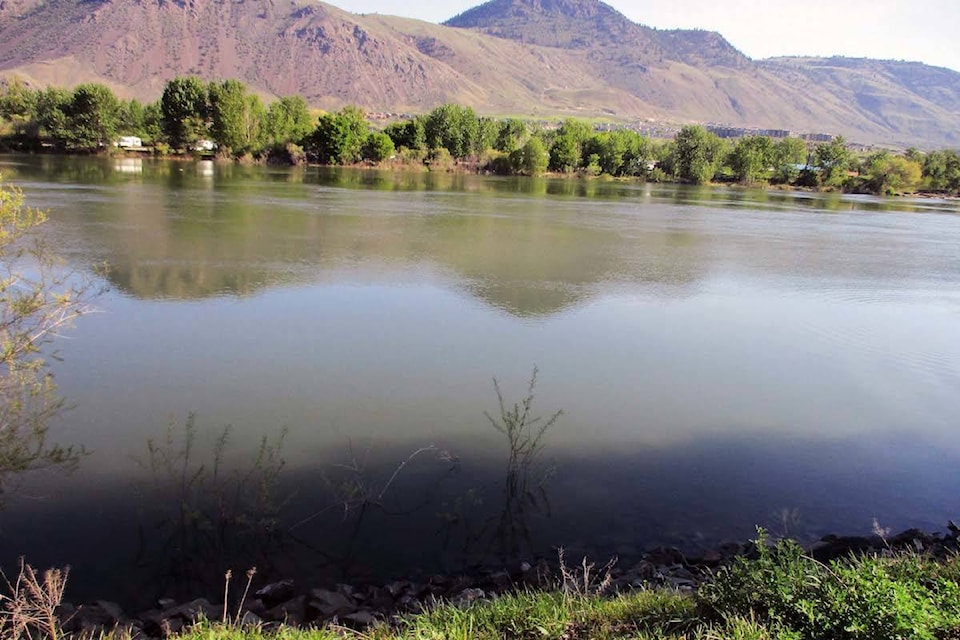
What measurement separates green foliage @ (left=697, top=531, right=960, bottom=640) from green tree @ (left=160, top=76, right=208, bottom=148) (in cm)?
7898

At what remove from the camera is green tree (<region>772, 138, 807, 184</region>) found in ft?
295

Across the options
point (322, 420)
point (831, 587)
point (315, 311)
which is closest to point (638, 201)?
point (315, 311)

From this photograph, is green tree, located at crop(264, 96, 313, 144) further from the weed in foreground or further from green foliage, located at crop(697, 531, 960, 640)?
green foliage, located at crop(697, 531, 960, 640)

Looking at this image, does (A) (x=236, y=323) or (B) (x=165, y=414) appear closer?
(B) (x=165, y=414)

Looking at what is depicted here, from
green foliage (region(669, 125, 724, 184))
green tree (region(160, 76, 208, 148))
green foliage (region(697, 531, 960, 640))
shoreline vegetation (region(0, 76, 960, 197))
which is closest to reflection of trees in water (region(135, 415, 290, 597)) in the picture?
green foliage (region(697, 531, 960, 640))

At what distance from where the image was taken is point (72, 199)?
27359 millimetres

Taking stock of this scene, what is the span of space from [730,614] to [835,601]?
1.92 feet

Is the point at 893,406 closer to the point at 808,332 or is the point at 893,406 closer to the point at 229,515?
the point at 808,332

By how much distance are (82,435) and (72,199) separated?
950 inches

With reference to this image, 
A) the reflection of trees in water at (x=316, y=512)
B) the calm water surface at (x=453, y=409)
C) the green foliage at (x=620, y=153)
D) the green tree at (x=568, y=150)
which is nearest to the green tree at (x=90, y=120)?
the green tree at (x=568, y=150)

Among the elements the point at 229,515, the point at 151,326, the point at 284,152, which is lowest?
the point at 229,515

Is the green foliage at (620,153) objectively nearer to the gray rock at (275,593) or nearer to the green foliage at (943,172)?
the green foliage at (943,172)

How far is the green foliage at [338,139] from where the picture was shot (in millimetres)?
74938

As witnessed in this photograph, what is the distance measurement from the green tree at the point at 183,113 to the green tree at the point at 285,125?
701cm
